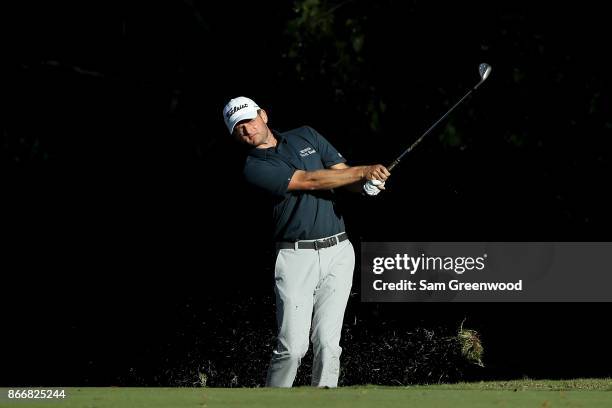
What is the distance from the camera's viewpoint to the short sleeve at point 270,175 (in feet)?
25.8

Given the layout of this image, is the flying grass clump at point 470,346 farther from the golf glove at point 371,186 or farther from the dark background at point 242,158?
the golf glove at point 371,186

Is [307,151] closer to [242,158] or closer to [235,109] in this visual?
[235,109]

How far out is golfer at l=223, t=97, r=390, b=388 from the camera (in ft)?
25.8

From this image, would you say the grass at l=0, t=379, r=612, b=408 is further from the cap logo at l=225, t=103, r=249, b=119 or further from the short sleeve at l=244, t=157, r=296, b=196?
the cap logo at l=225, t=103, r=249, b=119

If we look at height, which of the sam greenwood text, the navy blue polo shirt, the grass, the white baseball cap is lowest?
the grass

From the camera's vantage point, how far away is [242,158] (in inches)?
535

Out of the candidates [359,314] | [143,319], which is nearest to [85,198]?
[143,319]

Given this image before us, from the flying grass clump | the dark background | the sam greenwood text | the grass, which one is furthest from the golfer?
the sam greenwood text

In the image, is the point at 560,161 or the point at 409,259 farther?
the point at 409,259

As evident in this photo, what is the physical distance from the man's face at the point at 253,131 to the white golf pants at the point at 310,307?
65 centimetres

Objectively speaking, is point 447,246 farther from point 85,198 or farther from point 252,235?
point 85,198

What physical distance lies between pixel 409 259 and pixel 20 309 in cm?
522

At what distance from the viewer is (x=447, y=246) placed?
12.7 m

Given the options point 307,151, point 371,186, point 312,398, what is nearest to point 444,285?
point 307,151
